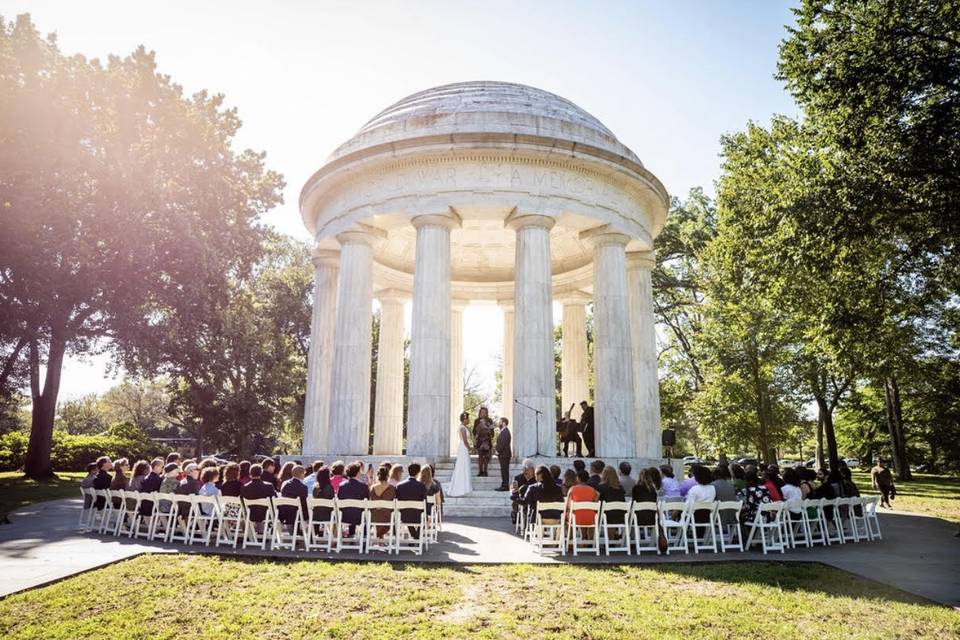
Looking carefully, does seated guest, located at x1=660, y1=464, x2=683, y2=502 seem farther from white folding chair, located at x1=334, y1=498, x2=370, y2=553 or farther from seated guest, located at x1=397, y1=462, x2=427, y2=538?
white folding chair, located at x1=334, y1=498, x2=370, y2=553

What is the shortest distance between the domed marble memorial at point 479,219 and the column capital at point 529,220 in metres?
0.06

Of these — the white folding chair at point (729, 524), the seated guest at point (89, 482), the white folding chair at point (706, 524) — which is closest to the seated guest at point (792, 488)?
the white folding chair at point (729, 524)

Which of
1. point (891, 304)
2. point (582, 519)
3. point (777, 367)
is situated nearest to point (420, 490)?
point (582, 519)

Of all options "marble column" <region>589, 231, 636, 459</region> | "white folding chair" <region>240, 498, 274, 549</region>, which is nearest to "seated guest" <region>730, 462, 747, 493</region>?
"marble column" <region>589, 231, 636, 459</region>

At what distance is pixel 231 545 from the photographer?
13.6 metres

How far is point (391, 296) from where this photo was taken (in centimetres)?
3612

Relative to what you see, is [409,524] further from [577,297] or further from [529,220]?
[577,297]

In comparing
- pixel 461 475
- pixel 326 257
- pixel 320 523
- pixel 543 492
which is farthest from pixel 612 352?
pixel 320 523

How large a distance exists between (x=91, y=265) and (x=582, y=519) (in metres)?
28.9

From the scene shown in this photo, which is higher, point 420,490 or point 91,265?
point 91,265

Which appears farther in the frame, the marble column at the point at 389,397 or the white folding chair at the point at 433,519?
the marble column at the point at 389,397

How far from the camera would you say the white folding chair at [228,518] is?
44.0 feet

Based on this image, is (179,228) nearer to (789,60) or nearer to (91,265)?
(91,265)

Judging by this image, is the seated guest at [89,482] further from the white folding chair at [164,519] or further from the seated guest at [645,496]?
the seated guest at [645,496]
